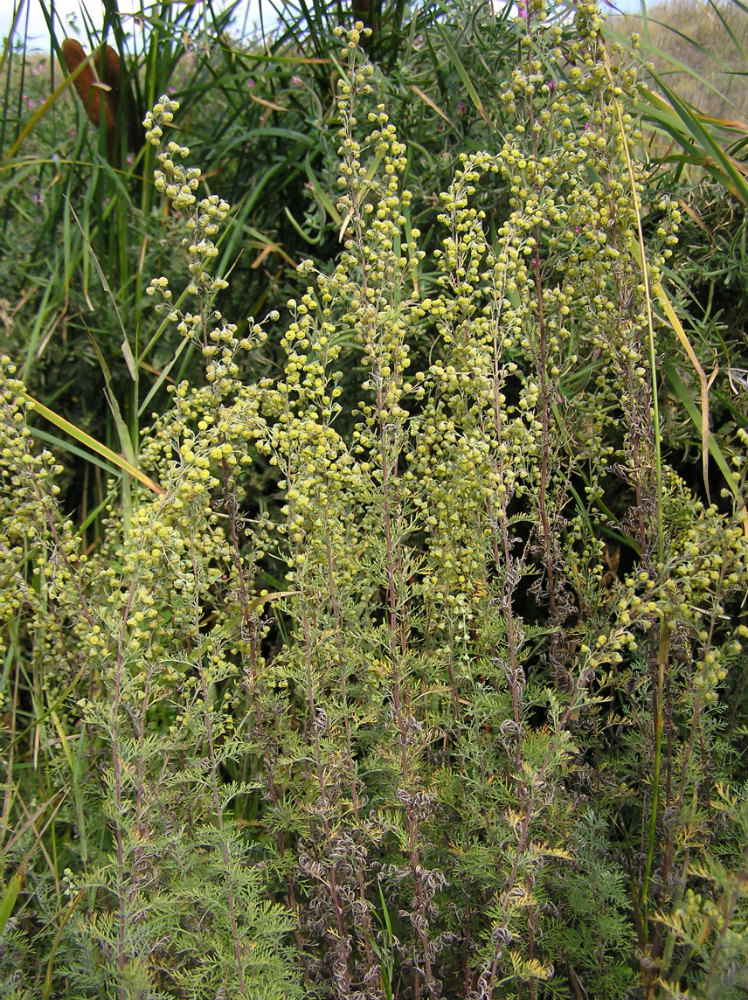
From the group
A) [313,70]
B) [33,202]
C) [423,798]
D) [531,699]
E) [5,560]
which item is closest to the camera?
[423,798]

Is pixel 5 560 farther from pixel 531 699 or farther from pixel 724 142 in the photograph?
pixel 724 142

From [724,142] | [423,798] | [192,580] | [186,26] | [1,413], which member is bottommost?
[423,798]

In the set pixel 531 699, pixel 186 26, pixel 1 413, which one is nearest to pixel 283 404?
pixel 1 413

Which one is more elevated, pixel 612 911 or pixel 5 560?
pixel 5 560

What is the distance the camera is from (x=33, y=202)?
3564 millimetres

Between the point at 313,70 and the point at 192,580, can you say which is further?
the point at 313,70

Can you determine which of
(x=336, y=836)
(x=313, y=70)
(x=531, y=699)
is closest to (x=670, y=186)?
(x=313, y=70)

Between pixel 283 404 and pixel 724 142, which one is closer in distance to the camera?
pixel 283 404

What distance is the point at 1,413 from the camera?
5.62ft

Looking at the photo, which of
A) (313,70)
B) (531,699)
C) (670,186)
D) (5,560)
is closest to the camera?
(531,699)

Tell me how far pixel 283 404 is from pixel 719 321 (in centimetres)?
173

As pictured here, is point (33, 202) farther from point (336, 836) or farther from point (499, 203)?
point (336, 836)

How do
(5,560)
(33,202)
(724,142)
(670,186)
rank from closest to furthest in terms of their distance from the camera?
1. (5,560)
2. (670,186)
3. (724,142)
4. (33,202)

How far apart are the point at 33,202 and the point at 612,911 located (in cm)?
347
